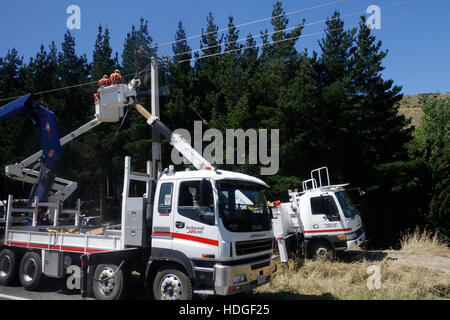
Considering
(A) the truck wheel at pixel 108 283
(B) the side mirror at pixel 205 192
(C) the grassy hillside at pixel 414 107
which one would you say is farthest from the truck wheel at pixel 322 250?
(C) the grassy hillside at pixel 414 107

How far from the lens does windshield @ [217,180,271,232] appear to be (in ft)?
22.1

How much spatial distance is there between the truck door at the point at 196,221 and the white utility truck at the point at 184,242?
0.02 metres

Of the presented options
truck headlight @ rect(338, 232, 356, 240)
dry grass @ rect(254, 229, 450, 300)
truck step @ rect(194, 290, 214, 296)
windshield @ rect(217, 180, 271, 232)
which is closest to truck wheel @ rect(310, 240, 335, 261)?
truck headlight @ rect(338, 232, 356, 240)

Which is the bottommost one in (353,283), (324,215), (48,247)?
(353,283)

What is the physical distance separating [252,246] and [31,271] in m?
→ 6.30

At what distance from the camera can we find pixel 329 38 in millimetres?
24188

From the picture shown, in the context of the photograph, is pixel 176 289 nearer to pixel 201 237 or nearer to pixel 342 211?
pixel 201 237

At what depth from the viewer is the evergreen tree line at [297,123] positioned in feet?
66.7

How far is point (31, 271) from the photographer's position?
9414mm

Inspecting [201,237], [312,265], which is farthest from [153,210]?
[312,265]

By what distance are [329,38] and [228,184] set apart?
20.5 meters

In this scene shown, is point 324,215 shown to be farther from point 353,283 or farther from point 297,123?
point 297,123

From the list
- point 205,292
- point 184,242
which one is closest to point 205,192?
point 184,242

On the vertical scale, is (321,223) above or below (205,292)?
above
